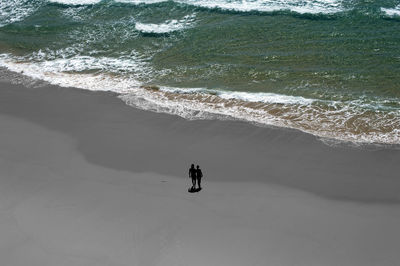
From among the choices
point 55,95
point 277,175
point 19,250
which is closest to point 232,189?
point 277,175

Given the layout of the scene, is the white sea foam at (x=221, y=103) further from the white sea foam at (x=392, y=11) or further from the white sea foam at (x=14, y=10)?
the white sea foam at (x=392, y=11)

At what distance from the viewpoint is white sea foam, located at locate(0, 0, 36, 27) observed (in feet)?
108

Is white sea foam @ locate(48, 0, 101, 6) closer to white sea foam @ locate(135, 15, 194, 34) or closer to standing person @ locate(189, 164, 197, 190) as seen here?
white sea foam @ locate(135, 15, 194, 34)

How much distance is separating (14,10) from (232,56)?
780 inches

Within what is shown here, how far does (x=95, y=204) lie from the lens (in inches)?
549

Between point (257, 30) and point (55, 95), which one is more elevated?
point (257, 30)

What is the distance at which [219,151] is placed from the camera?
1644cm

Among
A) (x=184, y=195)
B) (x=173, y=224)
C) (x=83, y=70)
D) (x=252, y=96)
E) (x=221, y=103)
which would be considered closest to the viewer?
(x=173, y=224)

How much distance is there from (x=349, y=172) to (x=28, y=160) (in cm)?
1155

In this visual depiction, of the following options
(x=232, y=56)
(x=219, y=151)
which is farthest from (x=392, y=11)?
(x=219, y=151)

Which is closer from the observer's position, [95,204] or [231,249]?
[231,249]

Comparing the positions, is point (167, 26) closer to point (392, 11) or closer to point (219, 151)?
point (392, 11)

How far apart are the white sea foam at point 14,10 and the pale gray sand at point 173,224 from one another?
21.0m

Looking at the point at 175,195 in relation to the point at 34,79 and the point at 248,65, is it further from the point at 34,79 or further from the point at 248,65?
the point at 34,79
